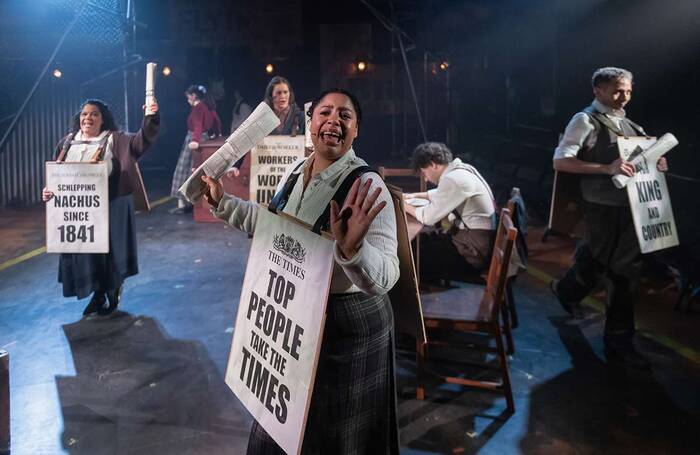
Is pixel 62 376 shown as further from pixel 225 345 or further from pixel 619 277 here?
pixel 619 277

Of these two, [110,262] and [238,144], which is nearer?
[238,144]

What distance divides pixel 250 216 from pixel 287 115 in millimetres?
2778

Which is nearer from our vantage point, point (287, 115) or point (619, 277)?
point (619, 277)

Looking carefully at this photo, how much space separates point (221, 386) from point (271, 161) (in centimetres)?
192

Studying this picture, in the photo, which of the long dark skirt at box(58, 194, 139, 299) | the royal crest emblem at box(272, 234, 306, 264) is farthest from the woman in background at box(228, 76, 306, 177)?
the royal crest emblem at box(272, 234, 306, 264)

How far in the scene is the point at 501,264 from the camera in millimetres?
2900

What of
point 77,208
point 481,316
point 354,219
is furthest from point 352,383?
point 77,208

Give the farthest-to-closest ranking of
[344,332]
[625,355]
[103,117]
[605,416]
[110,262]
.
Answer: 1. [110,262]
2. [103,117]
3. [625,355]
4. [605,416]
5. [344,332]

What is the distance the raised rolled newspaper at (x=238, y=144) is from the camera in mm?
1922

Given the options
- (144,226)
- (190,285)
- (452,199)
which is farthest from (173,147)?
(452,199)

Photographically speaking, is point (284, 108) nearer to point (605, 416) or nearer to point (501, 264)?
point (501, 264)

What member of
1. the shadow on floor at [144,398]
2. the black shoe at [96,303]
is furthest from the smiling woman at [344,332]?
the black shoe at [96,303]

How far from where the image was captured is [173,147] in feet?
49.9

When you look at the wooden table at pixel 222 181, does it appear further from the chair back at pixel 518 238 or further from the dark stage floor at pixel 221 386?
the chair back at pixel 518 238
